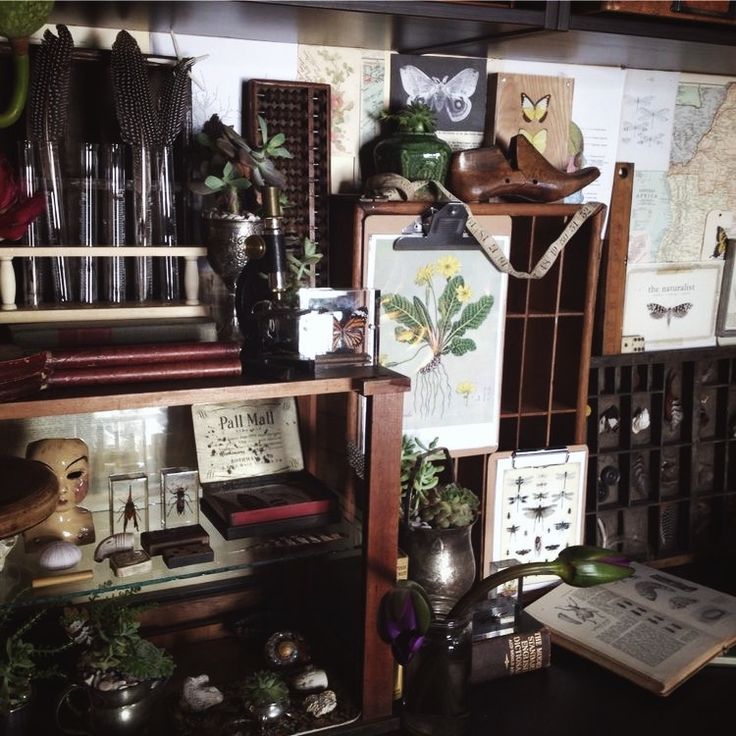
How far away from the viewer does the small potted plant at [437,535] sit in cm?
160

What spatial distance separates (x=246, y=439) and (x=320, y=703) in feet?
1.62

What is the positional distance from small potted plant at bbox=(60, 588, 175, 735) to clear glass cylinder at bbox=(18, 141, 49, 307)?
1.59 ft

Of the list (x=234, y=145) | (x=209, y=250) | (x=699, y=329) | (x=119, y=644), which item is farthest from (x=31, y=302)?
(x=699, y=329)

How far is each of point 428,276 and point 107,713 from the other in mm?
981

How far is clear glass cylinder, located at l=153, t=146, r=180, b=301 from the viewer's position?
57.2 inches

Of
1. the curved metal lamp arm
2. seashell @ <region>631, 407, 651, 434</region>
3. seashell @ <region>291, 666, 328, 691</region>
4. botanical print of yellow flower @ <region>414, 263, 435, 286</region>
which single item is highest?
the curved metal lamp arm

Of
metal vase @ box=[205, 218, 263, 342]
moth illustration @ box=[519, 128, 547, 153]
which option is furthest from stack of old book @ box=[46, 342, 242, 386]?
moth illustration @ box=[519, 128, 547, 153]

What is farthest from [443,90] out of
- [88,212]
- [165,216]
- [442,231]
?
[88,212]

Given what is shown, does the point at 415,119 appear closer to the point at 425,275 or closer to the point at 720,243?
the point at 425,275

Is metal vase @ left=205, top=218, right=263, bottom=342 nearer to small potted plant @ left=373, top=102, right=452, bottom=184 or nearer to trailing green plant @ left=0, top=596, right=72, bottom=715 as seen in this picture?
small potted plant @ left=373, top=102, right=452, bottom=184

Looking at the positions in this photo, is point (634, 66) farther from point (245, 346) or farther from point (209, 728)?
point (209, 728)

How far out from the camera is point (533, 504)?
192 centimetres

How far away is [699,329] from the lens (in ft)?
7.07

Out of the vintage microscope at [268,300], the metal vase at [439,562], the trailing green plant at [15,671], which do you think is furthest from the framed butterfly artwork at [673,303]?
the trailing green plant at [15,671]
